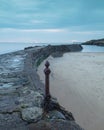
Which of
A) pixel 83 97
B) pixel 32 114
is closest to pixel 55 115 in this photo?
pixel 32 114

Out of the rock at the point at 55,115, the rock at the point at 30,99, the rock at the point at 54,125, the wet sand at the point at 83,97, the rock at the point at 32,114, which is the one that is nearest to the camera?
the rock at the point at 54,125

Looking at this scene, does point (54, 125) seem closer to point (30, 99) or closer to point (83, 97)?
point (30, 99)

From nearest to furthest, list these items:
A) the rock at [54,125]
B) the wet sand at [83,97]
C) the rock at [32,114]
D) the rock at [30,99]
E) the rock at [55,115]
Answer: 1. the rock at [54,125]
2. the rock at [32,114]
3. the rock at [55,115]
4. the rock at [30,99]
5. the wet sand at [83,97]

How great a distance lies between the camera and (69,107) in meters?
7.84

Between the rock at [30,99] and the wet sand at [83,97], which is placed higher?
the rock at [30,99]

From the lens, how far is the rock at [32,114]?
15.6 ft

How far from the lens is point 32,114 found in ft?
16.0

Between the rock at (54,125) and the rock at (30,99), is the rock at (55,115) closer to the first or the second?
the rock at (54,125)

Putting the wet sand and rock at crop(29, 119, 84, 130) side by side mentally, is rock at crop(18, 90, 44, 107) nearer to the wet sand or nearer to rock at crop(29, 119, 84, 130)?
rock at crop(29, 119, 84, 130)

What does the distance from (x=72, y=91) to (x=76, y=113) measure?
2.47 meters

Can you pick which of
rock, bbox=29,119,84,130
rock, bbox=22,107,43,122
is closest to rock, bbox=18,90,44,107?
rock, bbox=22,107,43,122

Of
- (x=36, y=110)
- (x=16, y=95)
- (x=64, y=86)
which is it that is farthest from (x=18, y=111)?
(x=64, y=86)

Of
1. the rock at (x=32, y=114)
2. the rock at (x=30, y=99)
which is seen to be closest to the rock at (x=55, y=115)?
the rock at (x=32, y=114)

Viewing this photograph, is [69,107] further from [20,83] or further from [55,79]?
[55,79]
